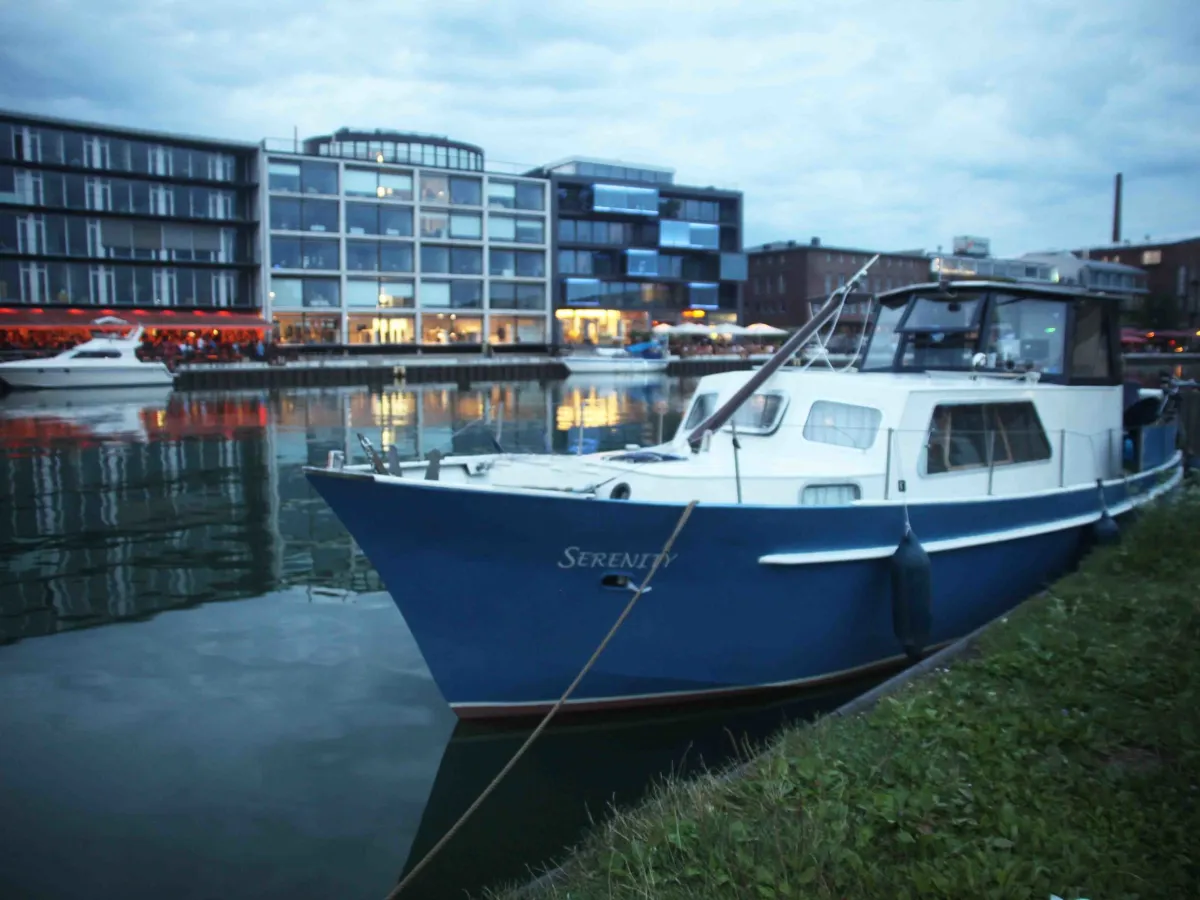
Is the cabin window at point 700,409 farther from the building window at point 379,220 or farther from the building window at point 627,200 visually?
the building window at point 627,200

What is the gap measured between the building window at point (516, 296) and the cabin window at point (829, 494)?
67046mm

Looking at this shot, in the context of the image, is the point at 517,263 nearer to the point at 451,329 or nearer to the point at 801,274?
the point at 451,329

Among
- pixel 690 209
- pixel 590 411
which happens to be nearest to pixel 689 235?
pixel 690 209

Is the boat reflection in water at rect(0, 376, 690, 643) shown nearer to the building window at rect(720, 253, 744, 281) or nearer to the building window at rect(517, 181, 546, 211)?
the building window at rect(517, 181, 546, 211)

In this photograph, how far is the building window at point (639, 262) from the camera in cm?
7975

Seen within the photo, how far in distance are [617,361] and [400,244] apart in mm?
19260

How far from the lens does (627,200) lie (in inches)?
3118

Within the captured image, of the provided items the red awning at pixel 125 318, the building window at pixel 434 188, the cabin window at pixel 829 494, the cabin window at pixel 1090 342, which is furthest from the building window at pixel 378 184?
the cabin window at pixel 829 494

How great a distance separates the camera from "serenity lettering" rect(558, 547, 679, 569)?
7500mm

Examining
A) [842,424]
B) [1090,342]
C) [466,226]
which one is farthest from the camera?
[466,226]

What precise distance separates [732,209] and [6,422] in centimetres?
6443

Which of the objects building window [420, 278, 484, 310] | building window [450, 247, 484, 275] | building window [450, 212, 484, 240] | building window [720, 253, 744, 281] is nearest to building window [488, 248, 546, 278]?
building window [450, 247, 484, 275]

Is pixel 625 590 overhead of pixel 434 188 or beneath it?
beneath

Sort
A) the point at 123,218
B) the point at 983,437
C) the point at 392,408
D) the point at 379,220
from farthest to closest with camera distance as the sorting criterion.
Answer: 1. the point at 379,220
2. the point at 123,218
3. the point at 392,408
4. the point at 983,437
